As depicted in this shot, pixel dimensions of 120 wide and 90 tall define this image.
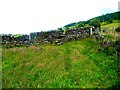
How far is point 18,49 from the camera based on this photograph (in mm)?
33312

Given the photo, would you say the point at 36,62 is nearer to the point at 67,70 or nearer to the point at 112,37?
the point at 67,70

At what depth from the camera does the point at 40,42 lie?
116ft

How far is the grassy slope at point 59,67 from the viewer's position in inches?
934

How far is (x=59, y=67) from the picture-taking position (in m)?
26.1

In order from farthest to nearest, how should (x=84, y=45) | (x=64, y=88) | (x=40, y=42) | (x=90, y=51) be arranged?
(x=40, y=42) < (x=84, y=45) < (x=90, y=51) < (x=64, y=88)

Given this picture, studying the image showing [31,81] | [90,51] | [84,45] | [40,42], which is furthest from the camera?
[40,42]

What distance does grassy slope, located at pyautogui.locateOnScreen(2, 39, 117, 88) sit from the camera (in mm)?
23719

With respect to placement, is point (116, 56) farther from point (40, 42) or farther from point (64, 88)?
point (40, 42)

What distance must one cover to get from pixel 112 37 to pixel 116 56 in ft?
17.9

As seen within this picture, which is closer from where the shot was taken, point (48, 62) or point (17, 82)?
point (17, 82)

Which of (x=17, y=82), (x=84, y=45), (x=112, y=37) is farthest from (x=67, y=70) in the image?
(x=112, y=37)

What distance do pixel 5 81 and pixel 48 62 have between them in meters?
4.67

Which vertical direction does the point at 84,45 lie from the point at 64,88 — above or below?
above

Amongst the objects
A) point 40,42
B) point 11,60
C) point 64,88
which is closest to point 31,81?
point 64,88
